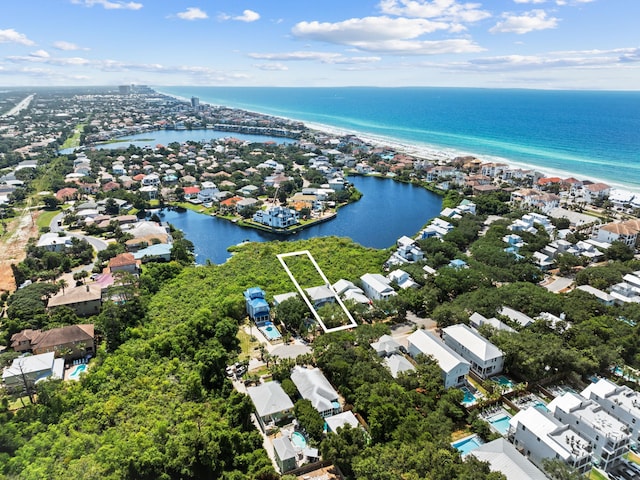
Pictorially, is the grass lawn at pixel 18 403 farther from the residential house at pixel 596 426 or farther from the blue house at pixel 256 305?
the residential house at pixel 596 426

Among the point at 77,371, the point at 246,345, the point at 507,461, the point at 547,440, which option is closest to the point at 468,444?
the point at 507,461

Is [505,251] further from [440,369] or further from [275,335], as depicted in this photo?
[275,335]

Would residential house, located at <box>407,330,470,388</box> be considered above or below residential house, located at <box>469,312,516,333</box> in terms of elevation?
below

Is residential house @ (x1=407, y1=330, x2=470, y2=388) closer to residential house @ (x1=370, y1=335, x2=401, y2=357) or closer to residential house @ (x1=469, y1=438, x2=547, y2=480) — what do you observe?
residential house @ (x1=370, y1=335, x2=401, y2=357)

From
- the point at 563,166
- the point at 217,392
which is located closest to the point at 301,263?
the point at 217,392

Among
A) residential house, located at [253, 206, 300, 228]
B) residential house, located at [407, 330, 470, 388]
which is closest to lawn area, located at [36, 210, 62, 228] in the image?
residential house, located at [253, 206, 300, 228]

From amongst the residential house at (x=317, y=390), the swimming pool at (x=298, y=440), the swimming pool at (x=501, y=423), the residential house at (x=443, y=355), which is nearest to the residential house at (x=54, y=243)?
the residential house at (x=317, y=390)

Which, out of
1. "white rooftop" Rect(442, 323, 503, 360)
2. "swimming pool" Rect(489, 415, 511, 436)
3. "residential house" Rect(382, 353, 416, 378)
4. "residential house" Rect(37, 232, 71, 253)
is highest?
"white rooftop" Rect(442, 323, 503, 360)
